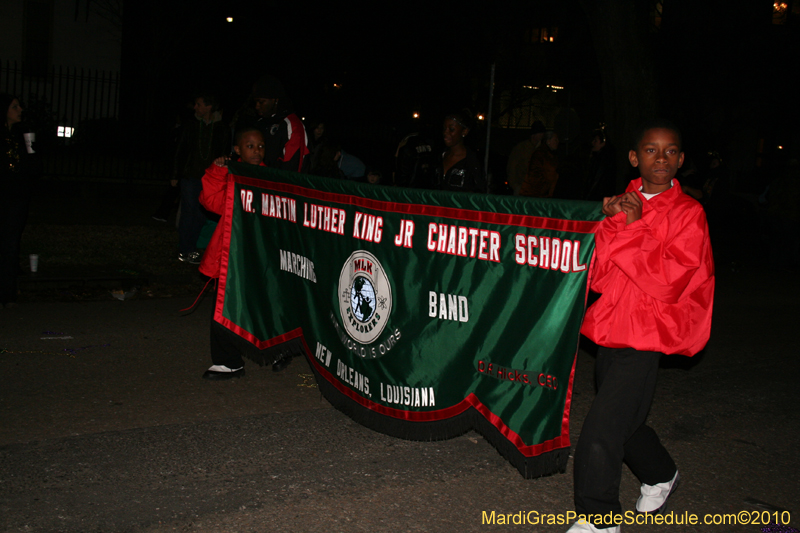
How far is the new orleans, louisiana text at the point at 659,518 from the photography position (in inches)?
143

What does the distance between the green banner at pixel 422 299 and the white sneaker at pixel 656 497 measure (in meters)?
0.65

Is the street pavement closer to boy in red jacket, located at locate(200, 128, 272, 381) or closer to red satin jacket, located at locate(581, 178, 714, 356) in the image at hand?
boy in red jacket, located at locate(200, 128, 272, 381)

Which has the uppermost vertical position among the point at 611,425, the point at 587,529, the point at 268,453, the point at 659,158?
the point at 659,158

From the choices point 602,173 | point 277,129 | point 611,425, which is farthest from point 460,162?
point 602,173

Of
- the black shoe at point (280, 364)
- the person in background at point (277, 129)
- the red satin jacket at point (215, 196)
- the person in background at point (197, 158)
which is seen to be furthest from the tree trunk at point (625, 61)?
the red satin jacket at point (215, 196)

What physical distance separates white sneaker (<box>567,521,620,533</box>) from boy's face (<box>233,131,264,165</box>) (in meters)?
3.21

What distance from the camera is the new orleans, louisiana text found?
364 centimetres

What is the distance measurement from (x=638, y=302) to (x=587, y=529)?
1.00 meters

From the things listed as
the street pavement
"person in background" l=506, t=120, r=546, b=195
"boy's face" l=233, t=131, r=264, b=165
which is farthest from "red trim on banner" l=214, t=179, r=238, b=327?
"person in background" l=506, t=120, r=546, b=195

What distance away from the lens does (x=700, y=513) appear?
3801 mm

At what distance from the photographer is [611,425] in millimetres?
3139

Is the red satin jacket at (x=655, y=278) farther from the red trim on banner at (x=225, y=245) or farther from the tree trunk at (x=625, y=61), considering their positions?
the tree trunk at (x=625, y=61)

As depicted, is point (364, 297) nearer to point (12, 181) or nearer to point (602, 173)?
point (12, 181)

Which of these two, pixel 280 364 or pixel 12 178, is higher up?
pixel 12 178
